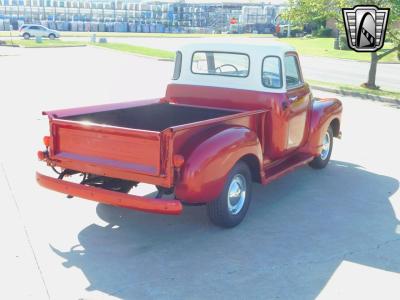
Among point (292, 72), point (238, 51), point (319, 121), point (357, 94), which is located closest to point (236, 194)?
point (238, 51)

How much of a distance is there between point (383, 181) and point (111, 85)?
35.0ft

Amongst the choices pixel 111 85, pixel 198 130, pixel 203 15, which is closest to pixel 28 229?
pixel 198 130

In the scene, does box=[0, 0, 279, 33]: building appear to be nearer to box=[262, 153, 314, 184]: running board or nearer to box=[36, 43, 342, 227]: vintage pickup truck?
box=[36, 43, 342, 227]: vintage pickup truck

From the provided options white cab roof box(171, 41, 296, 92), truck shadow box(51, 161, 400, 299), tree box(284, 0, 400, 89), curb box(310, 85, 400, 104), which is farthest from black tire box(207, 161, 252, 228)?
tree box(284, 0, 400, 89)

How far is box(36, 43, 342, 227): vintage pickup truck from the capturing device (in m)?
4.30

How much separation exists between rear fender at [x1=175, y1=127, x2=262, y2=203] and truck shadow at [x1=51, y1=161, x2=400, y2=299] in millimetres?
544

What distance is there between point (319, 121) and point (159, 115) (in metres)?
2.26

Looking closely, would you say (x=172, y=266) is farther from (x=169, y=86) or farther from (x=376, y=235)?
(x=169, y=86)

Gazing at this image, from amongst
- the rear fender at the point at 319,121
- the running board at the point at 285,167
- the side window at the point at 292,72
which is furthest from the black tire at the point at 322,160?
the side window at the point at 292,72

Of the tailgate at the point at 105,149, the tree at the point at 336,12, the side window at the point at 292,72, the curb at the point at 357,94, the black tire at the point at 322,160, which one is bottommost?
the curb at the point at 357,94

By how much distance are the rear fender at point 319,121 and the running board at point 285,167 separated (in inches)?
6.1

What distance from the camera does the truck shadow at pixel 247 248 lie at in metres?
3.83

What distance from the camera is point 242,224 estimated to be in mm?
5039

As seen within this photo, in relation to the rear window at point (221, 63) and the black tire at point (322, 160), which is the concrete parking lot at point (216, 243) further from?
the rear window at point (221, 63)
